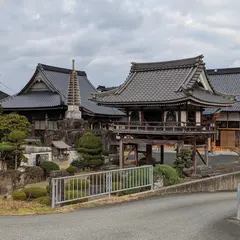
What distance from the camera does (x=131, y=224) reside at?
10.7 meters

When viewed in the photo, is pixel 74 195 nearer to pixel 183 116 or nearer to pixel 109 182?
pixel 109 182

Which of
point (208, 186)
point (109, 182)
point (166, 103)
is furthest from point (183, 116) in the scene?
point (109, 182)

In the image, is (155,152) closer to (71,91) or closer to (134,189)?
(71,91)

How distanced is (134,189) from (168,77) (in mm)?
13369

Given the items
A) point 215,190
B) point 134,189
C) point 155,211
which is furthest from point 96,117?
point 155,211

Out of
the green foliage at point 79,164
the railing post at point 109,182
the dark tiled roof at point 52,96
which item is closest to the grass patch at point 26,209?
the railing post at point 109,182

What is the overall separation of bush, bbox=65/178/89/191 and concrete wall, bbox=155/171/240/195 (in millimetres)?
3439

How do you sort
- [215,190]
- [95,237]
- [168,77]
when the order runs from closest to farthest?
[95,237] < [215,190] < [168,77]

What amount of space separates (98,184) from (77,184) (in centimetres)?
141

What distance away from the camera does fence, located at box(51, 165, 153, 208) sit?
1263cm

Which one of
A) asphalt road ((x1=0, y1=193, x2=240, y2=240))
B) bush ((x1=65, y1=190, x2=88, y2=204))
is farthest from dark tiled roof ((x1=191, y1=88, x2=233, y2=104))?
bush ((x1=65, y1=190, x2=88, y2=204))

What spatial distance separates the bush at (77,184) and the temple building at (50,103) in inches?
873

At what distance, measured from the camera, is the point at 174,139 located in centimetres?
2447

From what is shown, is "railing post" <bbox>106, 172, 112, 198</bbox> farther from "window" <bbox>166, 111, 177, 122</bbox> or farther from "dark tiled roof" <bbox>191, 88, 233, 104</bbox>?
"window" <bbox>166, 111, 177, 122</bbox>
